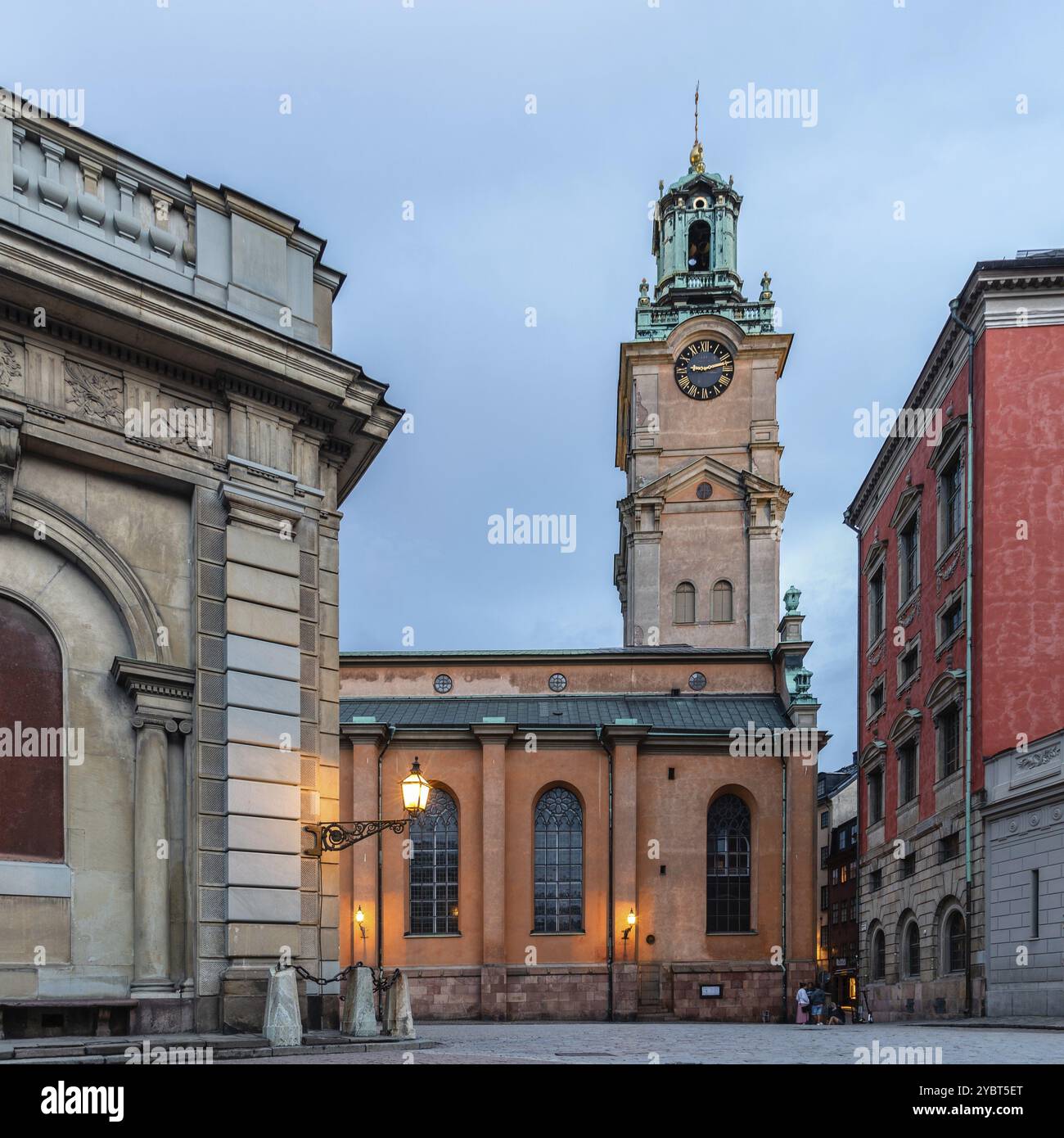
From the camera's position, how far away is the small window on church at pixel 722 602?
2569 inches

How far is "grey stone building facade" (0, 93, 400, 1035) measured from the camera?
15297 mm

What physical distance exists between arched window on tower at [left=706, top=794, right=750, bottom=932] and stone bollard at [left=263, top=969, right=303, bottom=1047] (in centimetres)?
3275

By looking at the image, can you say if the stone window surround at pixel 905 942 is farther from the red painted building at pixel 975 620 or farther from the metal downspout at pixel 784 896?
the metal downspout at pixel 784 896

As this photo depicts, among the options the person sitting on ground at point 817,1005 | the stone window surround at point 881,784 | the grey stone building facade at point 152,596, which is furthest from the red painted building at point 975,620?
the grey stone building facade at point 152,596

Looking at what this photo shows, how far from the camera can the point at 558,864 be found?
46.4m

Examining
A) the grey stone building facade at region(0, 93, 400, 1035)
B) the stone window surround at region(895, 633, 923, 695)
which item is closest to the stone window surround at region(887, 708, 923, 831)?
the stone window surround at region(895, 633, 923, 695)

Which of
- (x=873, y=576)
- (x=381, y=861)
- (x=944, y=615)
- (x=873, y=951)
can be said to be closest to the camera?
(x=944, y=615)

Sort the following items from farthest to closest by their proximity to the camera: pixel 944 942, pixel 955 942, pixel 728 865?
pixel 728 865 < pixel 944 942 < pixel 955 942

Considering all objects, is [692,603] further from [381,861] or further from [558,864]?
[381,861]

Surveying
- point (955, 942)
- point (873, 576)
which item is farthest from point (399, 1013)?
point (873, 576)

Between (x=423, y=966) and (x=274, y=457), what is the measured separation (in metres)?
30.7

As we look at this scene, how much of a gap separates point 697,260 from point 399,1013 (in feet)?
212

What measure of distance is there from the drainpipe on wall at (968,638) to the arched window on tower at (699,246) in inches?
1726
